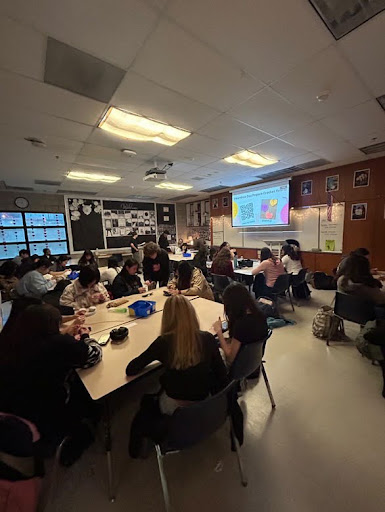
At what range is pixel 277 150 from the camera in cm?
388

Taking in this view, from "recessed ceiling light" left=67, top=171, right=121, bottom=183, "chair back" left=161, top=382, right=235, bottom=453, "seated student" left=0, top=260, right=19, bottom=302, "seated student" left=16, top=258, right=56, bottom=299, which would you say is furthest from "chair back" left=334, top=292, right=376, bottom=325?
"seated student" left=0, top=260, right=19, bottom=302

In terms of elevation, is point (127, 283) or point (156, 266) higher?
point (156, 266)

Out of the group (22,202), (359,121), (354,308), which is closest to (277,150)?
(359,121)

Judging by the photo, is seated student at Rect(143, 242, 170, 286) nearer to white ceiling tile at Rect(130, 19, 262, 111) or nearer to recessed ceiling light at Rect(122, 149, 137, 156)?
recessed ceiling light at Rect(122, 149, 137, 156)

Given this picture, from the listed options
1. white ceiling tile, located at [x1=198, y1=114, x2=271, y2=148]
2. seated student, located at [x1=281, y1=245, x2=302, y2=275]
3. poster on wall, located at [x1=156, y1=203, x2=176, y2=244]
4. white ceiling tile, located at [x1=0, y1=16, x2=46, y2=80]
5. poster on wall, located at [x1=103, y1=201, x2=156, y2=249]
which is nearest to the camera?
white ceiling tile, located at [x1=0, y1=16, x2=46, y2=80]

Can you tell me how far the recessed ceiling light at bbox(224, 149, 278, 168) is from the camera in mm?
4109

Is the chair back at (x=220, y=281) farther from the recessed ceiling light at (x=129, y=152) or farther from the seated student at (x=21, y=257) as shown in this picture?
the seated student at (x=21, y=257)

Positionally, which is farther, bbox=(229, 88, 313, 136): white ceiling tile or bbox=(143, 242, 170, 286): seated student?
bbox=(143, 242, 170, 286): seated student

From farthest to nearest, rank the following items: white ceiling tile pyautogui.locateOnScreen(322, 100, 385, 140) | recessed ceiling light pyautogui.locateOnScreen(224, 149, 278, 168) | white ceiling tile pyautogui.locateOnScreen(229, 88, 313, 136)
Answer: recessed ceiling light pyautogui.locateOnScreen(224, 149, 278, 168) → white ceiling tile pyautogui.locateOnScreen(322, 100, 385, 140) → white ceiling tile pyautogui.locateOnScreen(229, 88, 313, 136)

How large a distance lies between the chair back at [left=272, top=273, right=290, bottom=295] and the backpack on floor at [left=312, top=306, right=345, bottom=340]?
750 millimetres

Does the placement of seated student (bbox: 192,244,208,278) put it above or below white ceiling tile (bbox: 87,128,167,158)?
below

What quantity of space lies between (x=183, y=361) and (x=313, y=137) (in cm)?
382

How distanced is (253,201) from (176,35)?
18.3ft

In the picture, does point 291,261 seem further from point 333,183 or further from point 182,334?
point 182,334
